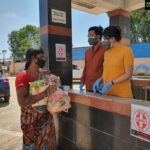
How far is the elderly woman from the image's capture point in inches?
90.7

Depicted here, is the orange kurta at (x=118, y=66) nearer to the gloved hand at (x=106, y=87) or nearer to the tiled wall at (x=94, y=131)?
the gloved hand at (x=106, y=87)

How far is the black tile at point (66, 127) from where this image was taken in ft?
9.82

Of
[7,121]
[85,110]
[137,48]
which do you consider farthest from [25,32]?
[85,110]

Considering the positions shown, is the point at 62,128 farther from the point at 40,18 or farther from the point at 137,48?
the point at 137,48

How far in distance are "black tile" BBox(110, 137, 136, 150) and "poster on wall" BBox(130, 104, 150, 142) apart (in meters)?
0.13

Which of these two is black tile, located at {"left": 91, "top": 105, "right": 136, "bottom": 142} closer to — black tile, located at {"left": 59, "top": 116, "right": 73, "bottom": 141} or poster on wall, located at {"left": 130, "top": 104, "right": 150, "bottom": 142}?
poster on wall, located at {"left": 130, "top": 104, "right": 150, "bottom": 142}

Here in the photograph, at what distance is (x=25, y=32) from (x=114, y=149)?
49372 mm

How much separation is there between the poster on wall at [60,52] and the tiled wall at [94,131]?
934mm

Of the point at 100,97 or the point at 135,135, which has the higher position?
the point at 100,97

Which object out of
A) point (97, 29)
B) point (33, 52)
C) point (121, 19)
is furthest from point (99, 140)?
point (121, 19)

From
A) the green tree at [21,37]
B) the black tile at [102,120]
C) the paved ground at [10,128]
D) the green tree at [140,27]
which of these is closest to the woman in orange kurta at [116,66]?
the black tile at [102,120]

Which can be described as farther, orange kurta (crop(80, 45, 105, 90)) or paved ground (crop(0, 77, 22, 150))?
paved ground (crop(0, 77, 22, 150))

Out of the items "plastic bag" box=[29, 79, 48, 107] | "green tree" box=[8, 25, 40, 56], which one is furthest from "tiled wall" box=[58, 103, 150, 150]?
"green tree" box=[8, 25, 40, 56]

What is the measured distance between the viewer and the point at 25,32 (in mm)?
49344
